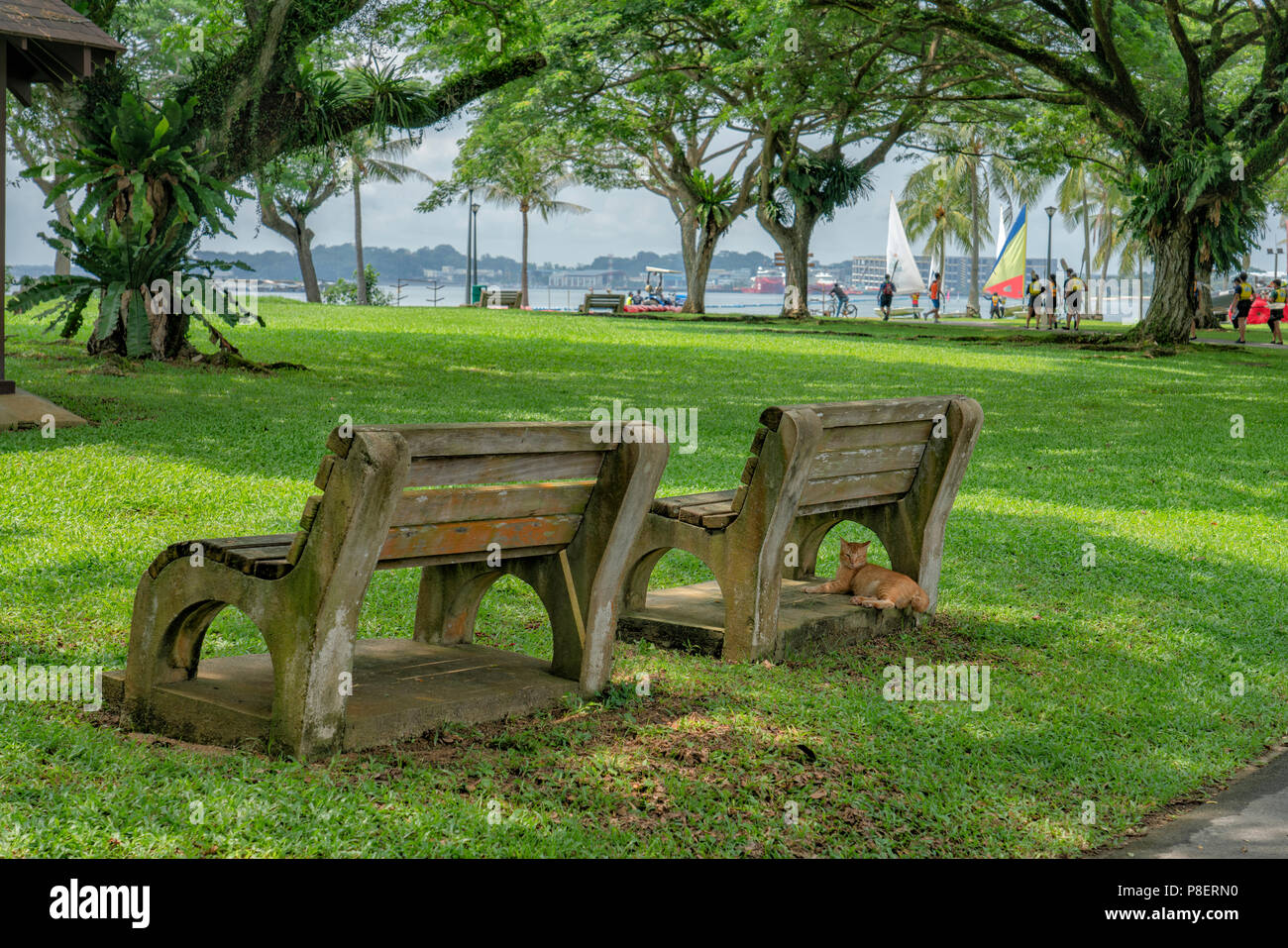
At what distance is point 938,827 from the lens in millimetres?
3617

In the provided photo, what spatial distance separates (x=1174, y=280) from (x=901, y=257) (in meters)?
26.1

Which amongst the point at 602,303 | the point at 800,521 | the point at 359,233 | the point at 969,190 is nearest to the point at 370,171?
the point at 359,233

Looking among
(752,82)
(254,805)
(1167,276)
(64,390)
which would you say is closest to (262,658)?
(254,805)

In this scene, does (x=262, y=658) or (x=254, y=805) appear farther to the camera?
(x=262, y=658)

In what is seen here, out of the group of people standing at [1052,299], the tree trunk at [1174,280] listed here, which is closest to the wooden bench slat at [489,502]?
the tree trunk at [1174,280]

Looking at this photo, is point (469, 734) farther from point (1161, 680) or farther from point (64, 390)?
point (64, 390)

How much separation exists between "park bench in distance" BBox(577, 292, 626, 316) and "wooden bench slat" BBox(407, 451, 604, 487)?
34678mm

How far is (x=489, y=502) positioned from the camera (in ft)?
13.1

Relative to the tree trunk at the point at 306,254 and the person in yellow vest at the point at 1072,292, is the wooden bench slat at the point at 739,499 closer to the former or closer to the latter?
the person in yellow vest at the point at 1072,292

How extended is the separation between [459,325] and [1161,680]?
70.4 feet

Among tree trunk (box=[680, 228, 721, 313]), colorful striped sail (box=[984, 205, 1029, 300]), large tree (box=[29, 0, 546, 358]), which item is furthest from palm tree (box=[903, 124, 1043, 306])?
large tree (box=[29, 0, 546, 358])

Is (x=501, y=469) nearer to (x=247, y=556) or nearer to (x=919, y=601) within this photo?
(x=247, y=556)

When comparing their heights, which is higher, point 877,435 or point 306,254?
point 306,254

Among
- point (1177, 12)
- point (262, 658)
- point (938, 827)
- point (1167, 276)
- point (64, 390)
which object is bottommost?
point (938, 827)
